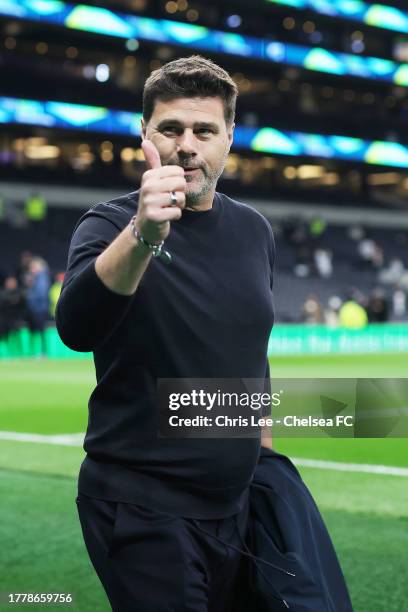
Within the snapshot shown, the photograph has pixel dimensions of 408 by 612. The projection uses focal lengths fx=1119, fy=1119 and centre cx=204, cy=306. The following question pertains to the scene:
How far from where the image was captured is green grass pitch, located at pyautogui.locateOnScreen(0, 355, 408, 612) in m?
5.85

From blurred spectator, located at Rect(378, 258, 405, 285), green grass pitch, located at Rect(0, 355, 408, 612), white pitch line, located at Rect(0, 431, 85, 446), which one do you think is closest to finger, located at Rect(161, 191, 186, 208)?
green grass pitch, located at Rect(0, 355, 408, 612)

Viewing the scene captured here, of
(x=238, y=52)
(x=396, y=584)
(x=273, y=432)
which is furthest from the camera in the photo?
(x=238, y=52)

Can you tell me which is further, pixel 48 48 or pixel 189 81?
pixel 48 48

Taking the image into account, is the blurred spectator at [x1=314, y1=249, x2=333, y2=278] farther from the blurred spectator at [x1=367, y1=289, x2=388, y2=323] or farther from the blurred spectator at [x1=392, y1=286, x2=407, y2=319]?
the blurred spectator at [x1=367, y1=289, x2=388, y2=323]

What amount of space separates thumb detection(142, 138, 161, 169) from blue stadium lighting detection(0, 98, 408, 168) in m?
43.8

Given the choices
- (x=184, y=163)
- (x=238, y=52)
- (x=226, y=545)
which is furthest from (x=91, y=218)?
(x=238, y=52)

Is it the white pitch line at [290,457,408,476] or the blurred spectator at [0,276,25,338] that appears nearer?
the white pitch line at [290,457,408,476]

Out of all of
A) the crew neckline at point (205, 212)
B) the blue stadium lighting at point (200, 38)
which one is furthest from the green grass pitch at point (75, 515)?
the blue stadium lighting at point (200, 38)

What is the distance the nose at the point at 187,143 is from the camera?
272 cm

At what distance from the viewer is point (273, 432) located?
3295 mm

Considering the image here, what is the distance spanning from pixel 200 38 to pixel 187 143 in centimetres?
5291

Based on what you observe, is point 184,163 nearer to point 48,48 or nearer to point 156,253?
point 156,253

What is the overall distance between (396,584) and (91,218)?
364 cm

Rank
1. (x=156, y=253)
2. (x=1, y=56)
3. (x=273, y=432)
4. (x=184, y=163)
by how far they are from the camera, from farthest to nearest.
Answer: (x=1, y=56) < (x=273, y=432) < (x=184, y=163) < (x=156, y=253)
